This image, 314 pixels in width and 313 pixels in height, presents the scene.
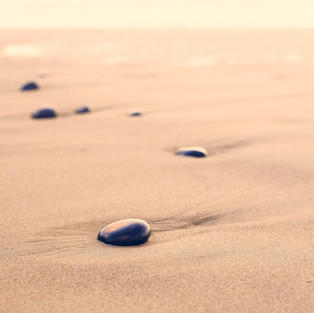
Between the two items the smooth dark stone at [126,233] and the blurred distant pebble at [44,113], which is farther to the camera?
the blurred distant pebble at [44,113]

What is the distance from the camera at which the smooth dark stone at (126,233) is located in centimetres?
151

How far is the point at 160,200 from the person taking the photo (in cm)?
188

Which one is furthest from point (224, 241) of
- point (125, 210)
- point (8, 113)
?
point (8, 113)

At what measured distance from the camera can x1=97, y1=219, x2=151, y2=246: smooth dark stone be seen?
59.4 inches

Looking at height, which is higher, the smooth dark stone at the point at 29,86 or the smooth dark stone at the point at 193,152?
the smooth dark stone at the point at 29,86

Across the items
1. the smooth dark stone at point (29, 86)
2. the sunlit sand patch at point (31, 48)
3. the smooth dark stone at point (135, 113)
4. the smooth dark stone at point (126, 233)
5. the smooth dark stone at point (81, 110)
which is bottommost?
the smooth dark stone at point (126, 233)

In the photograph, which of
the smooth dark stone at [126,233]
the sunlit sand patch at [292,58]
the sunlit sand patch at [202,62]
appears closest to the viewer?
the smooth dark stone at [126,233]

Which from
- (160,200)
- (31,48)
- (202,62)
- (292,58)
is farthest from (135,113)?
(31,48)

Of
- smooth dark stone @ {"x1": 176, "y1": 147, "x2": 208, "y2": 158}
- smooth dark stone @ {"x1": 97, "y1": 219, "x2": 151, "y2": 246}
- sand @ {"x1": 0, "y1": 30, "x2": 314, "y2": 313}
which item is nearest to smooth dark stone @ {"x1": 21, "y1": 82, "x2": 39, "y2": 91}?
sand @ {"x1": 0, "y1": 30, "x2": 314, "y2": 313}

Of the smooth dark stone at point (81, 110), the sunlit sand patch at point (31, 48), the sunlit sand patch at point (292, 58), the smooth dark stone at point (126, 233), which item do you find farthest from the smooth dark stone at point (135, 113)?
the sunlit sand patch at point (31, 48)

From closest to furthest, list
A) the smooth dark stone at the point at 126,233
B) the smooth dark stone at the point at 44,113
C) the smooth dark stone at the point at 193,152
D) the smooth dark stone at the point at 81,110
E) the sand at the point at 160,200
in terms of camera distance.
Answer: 1. the sand at the point at 160,200
2. the smooth dark stone at the point at 126,233
3. the smooth dark stone at the point at 193,152
4. the smooth dark stone at the point at 44,113
5. the smooth dark stone at the point at 81,110

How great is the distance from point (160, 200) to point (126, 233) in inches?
15.4

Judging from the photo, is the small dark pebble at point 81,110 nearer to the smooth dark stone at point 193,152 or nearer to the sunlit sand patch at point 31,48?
the smooth dark stone at point 193,152

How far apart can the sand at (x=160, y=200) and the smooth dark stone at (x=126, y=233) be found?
28 mm
